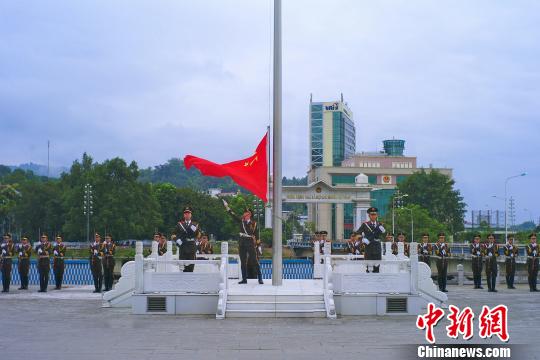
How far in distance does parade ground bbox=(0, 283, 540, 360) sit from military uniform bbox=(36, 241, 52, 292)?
5.15 metres

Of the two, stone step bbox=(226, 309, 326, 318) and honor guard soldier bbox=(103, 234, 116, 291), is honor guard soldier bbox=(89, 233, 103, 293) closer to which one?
honor guard soldier bbox=(103, 234, 116, 291)

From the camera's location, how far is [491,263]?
24.7 meters

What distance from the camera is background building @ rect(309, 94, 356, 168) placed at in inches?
5281

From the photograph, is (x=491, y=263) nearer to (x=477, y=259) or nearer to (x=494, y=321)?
(x=477, y=259)

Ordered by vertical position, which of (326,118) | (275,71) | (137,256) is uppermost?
(326,118)

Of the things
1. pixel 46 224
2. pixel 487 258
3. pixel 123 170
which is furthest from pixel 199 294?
pixel 46 224

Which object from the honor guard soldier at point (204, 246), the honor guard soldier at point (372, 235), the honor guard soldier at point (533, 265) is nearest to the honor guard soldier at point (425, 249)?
the honor guard soldier at point (533, 265)

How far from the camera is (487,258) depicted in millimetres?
24812

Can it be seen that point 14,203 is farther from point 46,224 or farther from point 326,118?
point 326,118

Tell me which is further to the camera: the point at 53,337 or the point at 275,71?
the point at 275,71

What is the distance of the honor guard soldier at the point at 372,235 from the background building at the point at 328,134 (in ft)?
371

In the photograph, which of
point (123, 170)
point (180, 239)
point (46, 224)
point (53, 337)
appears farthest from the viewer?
point (46, 224)

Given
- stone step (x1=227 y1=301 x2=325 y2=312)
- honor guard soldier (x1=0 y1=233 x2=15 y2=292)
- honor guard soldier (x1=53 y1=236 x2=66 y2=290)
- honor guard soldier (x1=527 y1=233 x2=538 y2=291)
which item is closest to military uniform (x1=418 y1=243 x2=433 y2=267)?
honor guard soldier (x1=527 y1=233 x2=538 y2=291)

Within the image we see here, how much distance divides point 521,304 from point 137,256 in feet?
32.8
